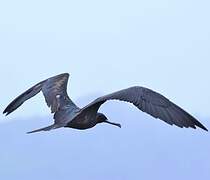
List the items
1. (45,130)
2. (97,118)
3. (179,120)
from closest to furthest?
(179,120), (45,130), (97,118)

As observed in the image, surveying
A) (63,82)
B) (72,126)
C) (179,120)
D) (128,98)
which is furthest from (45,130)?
(63,82)

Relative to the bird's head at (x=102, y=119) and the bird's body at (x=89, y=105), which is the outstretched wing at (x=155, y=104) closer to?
the bird's body at (x=89, y=105)

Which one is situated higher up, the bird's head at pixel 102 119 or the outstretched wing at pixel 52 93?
the outstretched wing at pixel 52 93

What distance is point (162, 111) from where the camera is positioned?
38.5 ft

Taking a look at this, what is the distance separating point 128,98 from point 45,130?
5.03 ft

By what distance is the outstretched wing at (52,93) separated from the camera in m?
14.9

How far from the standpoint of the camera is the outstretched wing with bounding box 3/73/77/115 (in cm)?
1490

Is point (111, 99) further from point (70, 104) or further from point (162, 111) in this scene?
point (70, 104)

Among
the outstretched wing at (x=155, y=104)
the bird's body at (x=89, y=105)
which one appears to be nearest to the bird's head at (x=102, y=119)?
the bird's body at (x=89, y=105)

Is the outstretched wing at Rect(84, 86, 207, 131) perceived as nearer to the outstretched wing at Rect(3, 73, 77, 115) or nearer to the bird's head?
the bird's head

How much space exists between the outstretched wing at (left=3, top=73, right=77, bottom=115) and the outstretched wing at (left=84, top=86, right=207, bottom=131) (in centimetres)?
245

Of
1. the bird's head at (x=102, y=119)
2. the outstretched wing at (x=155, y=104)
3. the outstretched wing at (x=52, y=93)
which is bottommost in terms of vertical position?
the bird's head at (x=102, y=119)

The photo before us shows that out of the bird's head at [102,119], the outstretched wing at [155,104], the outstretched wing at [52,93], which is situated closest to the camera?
the outstretched wing at [155,104]

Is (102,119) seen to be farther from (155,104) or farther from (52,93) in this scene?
(155,104)
